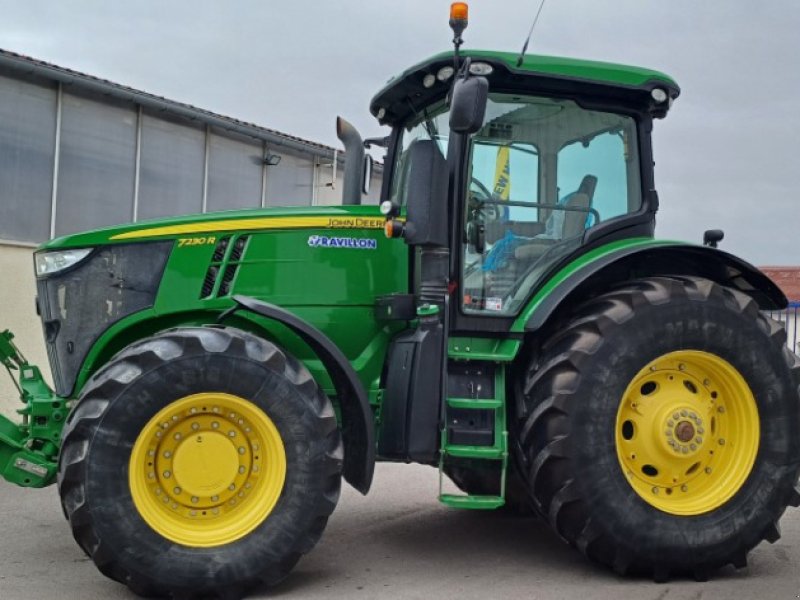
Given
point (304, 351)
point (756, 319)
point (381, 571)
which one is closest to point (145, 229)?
point (304, 351)

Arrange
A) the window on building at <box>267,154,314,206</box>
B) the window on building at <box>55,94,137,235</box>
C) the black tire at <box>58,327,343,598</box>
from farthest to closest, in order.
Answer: the window on building at <box>267,154,314,206</box> < the window on building at <box>55,94,137,235</box> < the black tire at <box>58,327,343,598</box>

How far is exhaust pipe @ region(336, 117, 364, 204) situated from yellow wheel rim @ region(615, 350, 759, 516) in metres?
2.36

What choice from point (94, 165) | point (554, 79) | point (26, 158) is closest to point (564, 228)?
point (554, 79)

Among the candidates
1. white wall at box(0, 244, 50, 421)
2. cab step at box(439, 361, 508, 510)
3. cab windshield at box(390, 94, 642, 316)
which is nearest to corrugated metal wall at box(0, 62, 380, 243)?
white wall at box(0, 244, 50, 421)

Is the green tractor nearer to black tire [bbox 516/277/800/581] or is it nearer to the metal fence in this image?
black tire [bbox 516/277/800/581]

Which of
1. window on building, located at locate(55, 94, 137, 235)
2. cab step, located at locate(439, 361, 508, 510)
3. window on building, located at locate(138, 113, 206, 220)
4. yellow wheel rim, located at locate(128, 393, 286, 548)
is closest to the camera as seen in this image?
yellow wheel rim, located at locate(128, 393, 286, 548)

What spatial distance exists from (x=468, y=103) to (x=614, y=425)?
1815 mm

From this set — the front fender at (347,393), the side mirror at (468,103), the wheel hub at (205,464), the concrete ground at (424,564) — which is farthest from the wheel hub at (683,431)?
the wheel hub at (205,464)

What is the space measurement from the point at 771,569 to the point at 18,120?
27.4ft

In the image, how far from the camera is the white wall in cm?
958

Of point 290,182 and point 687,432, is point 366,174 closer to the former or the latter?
point 687,432

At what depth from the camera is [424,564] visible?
5164 millimetres

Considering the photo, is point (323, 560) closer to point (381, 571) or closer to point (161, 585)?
point (381, 571)

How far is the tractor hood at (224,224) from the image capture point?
5.03m
